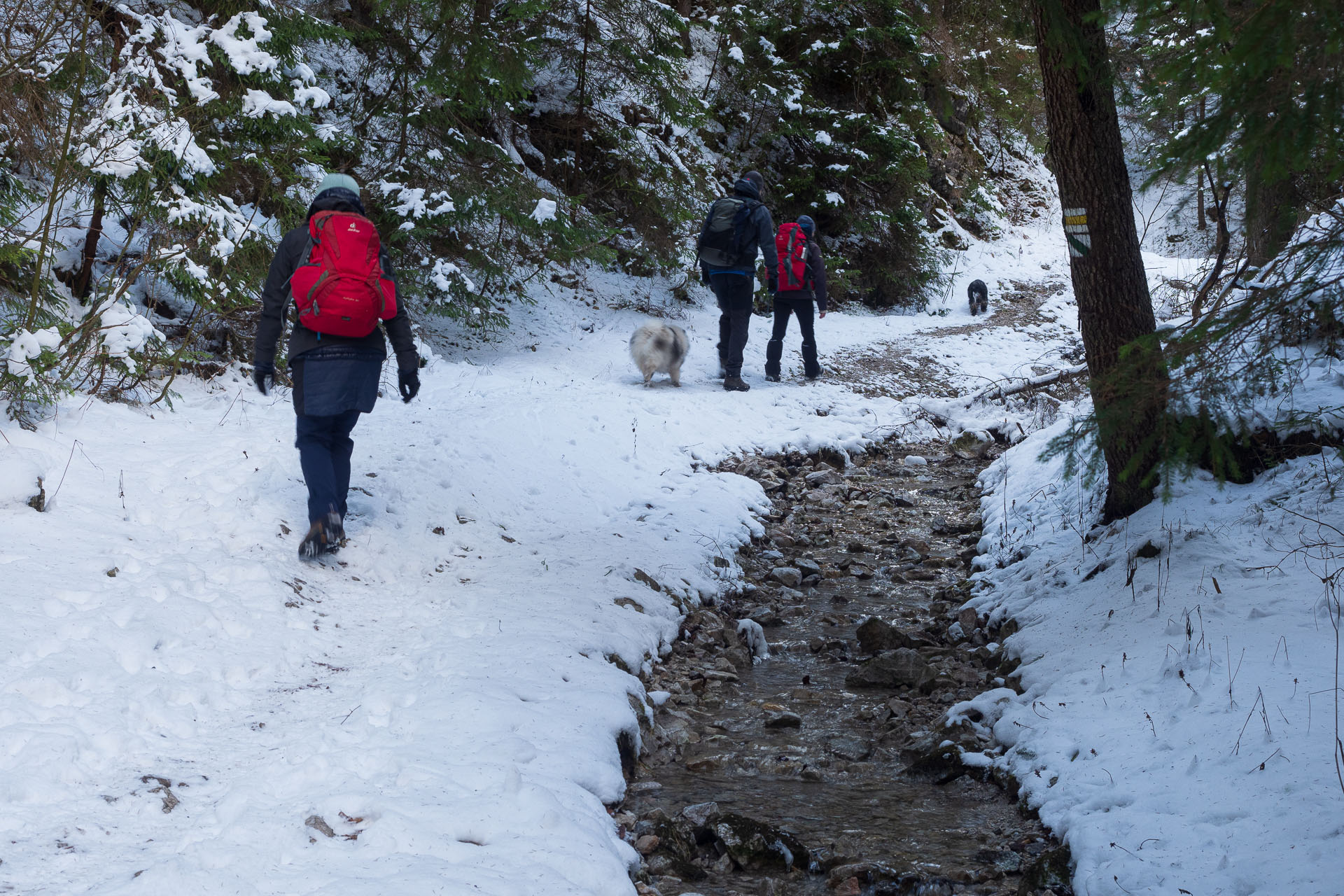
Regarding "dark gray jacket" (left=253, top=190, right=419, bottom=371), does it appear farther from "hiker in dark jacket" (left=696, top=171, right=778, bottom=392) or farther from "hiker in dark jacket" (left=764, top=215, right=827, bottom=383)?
"hiker in dark jacket" (left=764, top=215, right=827, bottom=383)

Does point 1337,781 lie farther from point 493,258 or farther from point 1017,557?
point 493,258

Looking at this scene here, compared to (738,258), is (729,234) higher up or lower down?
higher up

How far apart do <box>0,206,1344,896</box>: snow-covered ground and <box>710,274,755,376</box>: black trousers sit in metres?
4.20

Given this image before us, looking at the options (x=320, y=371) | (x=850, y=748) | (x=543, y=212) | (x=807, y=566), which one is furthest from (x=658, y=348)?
(x=850, y=748)

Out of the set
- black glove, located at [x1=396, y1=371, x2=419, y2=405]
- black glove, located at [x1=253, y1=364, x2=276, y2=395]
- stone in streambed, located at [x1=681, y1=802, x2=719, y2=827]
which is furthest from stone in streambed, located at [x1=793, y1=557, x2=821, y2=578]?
black glove, located at [x1=253, y1=364, x2=276, y2=395]

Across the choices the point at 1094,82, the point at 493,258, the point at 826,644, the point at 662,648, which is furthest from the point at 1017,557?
the point at 493,258

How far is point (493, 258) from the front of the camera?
12266 millimetres

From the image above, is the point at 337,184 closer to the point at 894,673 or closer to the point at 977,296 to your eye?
the point at 894,673

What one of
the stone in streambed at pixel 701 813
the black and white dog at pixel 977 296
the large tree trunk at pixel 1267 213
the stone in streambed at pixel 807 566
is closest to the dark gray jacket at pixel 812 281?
the stone in streambed at pixel 807 566

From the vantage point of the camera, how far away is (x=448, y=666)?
175 inches

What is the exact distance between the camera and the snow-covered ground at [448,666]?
9.68 feet

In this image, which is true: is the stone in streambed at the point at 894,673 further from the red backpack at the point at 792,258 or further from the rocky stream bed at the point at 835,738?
the red backpack at the point at 792,258

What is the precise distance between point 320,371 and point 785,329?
8274 millimetres

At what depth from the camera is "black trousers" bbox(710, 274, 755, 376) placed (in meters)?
11.5
